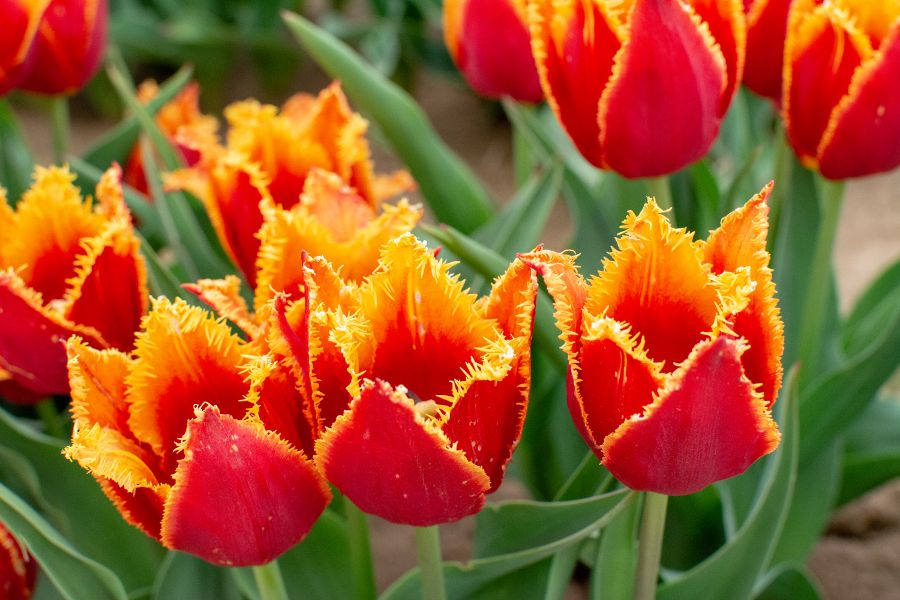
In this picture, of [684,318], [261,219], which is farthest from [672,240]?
[261,219]

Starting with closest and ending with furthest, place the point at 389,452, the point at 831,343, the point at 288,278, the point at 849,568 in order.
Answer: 1. the point at 389,452
2. the point at 288,278
3. the point at 831,343
4. the point at 849,568

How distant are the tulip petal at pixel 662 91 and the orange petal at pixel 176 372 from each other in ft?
0.88

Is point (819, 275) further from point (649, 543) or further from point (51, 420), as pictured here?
point (51, 420)

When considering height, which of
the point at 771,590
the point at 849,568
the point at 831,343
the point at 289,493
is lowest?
→ the point at 849,568

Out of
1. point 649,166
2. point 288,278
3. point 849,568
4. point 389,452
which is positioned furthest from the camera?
point 849,568

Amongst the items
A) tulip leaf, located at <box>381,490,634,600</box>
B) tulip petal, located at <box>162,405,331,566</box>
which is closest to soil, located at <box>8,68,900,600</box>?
tulip leaf, located at <box>381,490,634,600</box>

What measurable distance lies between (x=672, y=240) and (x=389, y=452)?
0.15 metres

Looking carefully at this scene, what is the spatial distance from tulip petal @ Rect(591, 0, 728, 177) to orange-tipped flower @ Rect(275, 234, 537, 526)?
189 millimetres

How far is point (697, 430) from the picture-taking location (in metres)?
0.51

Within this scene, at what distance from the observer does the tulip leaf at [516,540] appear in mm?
654

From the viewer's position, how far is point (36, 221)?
0.71m

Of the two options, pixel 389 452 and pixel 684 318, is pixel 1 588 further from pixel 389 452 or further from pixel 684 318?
pixel 684 318

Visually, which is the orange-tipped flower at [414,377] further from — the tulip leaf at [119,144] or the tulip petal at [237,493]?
the tulip leaf at [119,144]

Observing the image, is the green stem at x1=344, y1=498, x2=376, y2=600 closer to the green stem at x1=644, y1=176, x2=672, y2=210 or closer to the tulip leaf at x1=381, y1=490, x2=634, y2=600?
the tulip leaf at x1=381, y1=490, x2=634, y2=600
